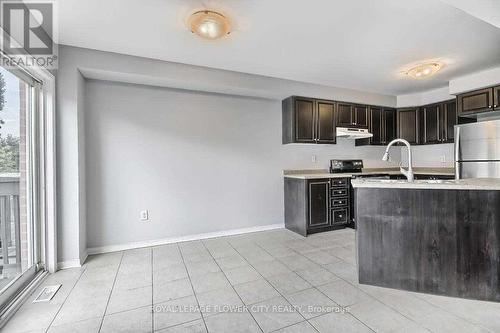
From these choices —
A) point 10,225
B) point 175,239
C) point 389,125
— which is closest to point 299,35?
point 175,239

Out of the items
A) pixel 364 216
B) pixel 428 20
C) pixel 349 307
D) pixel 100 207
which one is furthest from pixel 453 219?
pixel 100 207

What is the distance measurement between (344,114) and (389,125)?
117 centimetres

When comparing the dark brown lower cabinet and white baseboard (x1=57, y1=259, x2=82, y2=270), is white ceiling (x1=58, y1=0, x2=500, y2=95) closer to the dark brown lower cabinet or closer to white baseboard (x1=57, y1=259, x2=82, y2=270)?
the dark brown lower cabinet

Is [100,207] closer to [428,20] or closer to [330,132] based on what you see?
[330,132]

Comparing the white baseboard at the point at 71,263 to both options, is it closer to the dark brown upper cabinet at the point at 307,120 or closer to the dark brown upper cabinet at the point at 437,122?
the dark brown upper cabinet at the point at 307,120

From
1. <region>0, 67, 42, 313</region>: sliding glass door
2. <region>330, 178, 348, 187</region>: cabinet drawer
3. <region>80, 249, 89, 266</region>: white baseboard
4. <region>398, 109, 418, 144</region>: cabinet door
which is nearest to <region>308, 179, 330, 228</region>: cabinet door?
<region>330, 178, 348, 187</region>: cabinet drawer

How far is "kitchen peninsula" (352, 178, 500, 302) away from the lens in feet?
6.31

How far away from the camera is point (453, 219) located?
2002 mm

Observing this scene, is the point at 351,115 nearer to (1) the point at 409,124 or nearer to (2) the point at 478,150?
(1) the point at 409,124

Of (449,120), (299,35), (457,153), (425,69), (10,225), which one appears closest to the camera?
(10,225)

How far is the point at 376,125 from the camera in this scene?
4.67 meters

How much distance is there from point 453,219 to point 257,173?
2631 millimetres

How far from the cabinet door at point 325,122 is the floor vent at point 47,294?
3896 millimetres

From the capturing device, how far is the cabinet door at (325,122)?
4.15 m
